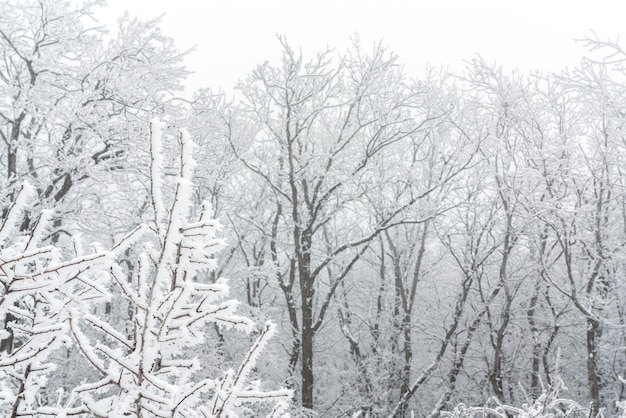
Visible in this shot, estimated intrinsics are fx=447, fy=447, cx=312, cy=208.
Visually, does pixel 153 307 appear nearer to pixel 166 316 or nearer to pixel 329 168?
pixel 166 316

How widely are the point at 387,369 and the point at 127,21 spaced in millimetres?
10576

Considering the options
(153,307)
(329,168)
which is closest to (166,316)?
(153,307)

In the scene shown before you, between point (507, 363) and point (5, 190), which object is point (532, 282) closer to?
point (507, 363)

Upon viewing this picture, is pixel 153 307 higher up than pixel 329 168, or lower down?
lower down

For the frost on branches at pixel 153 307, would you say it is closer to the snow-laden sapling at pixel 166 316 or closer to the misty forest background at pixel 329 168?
the snow-laden sapling at pixel 166 316

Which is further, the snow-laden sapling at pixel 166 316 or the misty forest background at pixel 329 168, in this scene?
the misty forest background at pixel 329 168

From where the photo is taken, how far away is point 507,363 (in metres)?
13.8

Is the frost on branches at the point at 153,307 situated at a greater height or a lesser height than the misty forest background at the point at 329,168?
lesser

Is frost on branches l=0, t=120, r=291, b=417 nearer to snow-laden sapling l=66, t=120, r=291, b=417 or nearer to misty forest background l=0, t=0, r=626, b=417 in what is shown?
snow-laden sapling l=66, t=120, r=291, b=417

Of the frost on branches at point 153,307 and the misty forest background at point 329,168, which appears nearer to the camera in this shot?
the frost on branches at point 153,307

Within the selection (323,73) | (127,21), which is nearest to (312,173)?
(323,73)

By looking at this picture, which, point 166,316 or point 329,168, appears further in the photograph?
point 329,168

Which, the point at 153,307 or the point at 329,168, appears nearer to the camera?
the point at 153,307

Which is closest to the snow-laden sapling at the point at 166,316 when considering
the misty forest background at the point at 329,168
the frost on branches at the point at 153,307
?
the frost on branches at the point at 153,307
